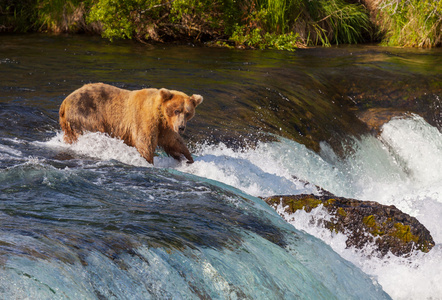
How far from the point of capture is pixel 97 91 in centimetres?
657

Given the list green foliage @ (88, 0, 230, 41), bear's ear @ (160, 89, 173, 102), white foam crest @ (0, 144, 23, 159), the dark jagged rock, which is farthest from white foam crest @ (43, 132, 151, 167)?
green foliage @ (88, 0, 230, 41)

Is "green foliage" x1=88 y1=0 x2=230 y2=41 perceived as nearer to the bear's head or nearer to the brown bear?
the brown bear

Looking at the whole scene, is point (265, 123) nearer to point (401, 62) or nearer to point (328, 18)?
point (401, 62)

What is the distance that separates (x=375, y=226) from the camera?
5184 millimetres

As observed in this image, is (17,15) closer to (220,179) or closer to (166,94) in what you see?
(166,94)

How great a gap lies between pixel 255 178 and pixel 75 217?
9.09 ft

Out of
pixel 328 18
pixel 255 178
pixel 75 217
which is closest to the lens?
pixel 75 217

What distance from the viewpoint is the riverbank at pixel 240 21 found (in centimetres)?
1555

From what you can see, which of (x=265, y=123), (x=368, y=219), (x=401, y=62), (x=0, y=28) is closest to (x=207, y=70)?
(x=265, y=123)

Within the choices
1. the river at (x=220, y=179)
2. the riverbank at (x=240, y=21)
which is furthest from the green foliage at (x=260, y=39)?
the river at (x=220, y=179)

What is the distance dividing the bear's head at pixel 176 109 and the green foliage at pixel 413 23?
453 inches

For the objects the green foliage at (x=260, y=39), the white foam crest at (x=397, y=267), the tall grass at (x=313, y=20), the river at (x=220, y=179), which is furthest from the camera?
the tall grass at (x=313, y=20)

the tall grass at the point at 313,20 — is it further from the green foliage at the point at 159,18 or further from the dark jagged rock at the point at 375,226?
the dark jagged rock at the point at 375,226

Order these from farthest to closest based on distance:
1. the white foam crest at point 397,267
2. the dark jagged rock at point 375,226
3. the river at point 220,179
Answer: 1. the dark jagged rock at point 375,226
2. the white foam crest at point 397,267
3. the river at point 220,179
